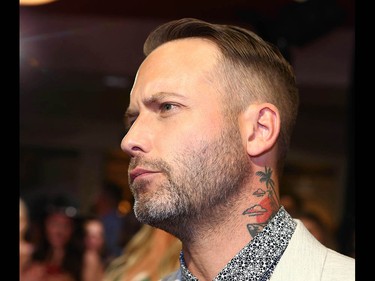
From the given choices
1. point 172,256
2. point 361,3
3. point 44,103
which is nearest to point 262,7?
point 44,103

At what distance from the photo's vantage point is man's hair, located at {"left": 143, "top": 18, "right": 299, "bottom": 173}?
6.75 ft

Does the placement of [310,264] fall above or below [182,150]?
below

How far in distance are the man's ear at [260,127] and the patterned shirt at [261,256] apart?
202 mm

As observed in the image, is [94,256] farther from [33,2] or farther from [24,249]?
[33,2]

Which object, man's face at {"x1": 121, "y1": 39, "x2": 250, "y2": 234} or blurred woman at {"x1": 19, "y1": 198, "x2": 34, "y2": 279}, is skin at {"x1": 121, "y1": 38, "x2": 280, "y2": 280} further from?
blurred woman at {"x1": 19, "y1": 198, "x2": 34, "y2": 279}

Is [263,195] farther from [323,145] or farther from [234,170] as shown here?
[323,145]

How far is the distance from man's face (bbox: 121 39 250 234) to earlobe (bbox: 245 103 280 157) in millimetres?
35

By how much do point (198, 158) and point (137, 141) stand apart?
16cm

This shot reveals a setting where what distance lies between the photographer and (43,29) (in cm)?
675

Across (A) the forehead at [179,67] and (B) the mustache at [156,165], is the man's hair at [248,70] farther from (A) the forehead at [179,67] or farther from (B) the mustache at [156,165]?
(B) the mustache at [156,165]

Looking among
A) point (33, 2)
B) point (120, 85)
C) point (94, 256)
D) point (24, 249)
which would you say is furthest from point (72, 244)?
point (120, 85)

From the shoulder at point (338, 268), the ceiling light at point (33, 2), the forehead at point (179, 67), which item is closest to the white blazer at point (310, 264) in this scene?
the shoulder at point (338, 268)

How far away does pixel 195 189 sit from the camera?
198 cm

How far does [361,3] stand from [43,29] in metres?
5.02
